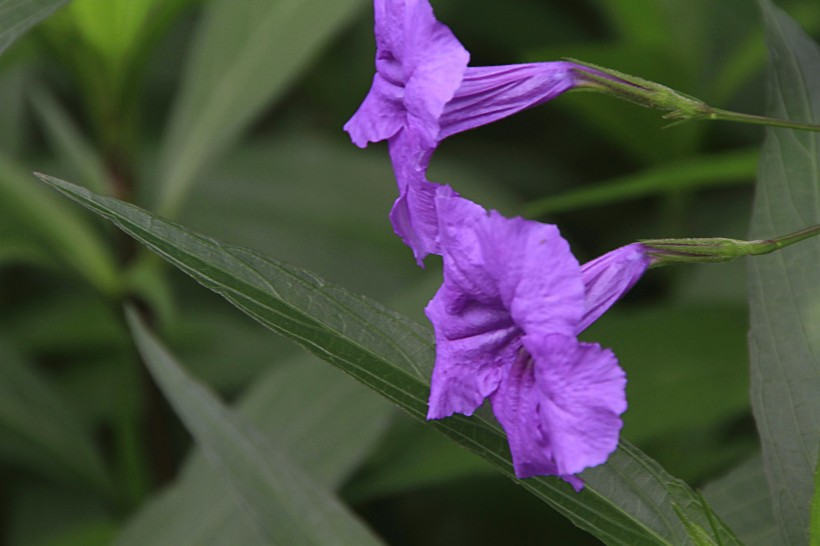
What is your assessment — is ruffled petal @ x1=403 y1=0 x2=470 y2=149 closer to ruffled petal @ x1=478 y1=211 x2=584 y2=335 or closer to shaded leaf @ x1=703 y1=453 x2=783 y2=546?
ruffled petal @ x1=478 y1=211 x2=584 y2=335

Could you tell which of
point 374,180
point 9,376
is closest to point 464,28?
point 374,180

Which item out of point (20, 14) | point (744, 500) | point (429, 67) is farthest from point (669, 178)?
point (20, 14)

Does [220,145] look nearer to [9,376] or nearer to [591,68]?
[9,376]

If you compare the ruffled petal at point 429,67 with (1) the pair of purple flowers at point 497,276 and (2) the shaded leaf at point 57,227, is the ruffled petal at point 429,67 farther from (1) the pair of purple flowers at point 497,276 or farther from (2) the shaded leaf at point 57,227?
(2) the shaded leaf at point 57,227

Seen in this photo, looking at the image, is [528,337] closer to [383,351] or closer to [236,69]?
[383,351]

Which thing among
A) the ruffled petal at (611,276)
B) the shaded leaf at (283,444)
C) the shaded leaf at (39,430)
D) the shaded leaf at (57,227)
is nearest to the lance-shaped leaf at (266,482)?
the shaded leaf at (283,444)
